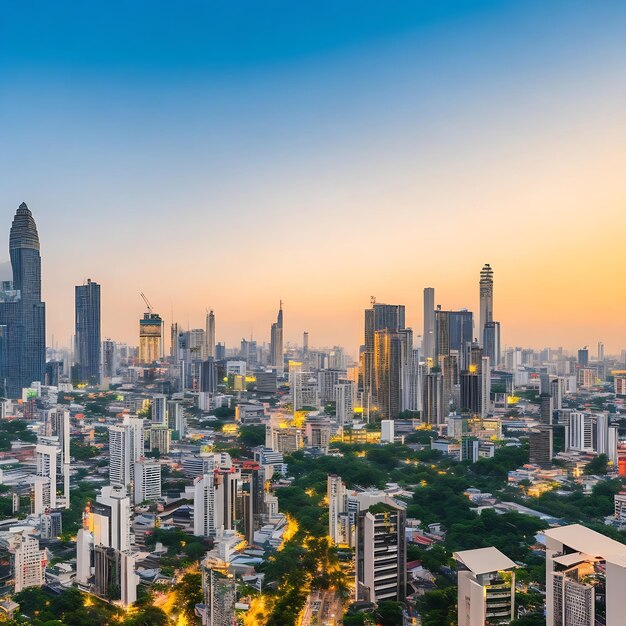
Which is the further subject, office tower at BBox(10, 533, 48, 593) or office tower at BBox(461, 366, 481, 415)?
office tower at BBox(461, 366, 481, 415)

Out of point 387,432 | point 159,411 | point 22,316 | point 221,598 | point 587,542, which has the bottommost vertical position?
point 387,432

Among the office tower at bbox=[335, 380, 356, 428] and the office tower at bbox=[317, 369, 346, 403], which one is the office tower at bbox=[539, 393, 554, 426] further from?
the office tower at bbox=[317, 369, 346, 403]

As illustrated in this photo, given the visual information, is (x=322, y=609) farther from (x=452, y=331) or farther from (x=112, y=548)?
(x=452, y=331)

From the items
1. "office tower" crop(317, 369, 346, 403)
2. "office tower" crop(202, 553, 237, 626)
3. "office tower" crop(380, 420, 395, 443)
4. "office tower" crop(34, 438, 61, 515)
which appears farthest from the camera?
"office tower" crop(317, 369, 346, 403)

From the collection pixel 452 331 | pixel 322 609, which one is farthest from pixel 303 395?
pixel 322 609

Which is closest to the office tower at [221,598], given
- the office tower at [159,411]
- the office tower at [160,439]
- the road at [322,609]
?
the road at [322,609]

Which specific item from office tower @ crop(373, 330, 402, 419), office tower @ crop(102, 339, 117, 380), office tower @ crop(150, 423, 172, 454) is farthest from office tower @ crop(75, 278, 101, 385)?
office tower @ crop(150, 423, 172, 454)

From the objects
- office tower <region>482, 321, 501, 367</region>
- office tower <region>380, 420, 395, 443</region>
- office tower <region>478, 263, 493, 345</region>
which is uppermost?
office tower <region>478, 263, 493, 345</region>
